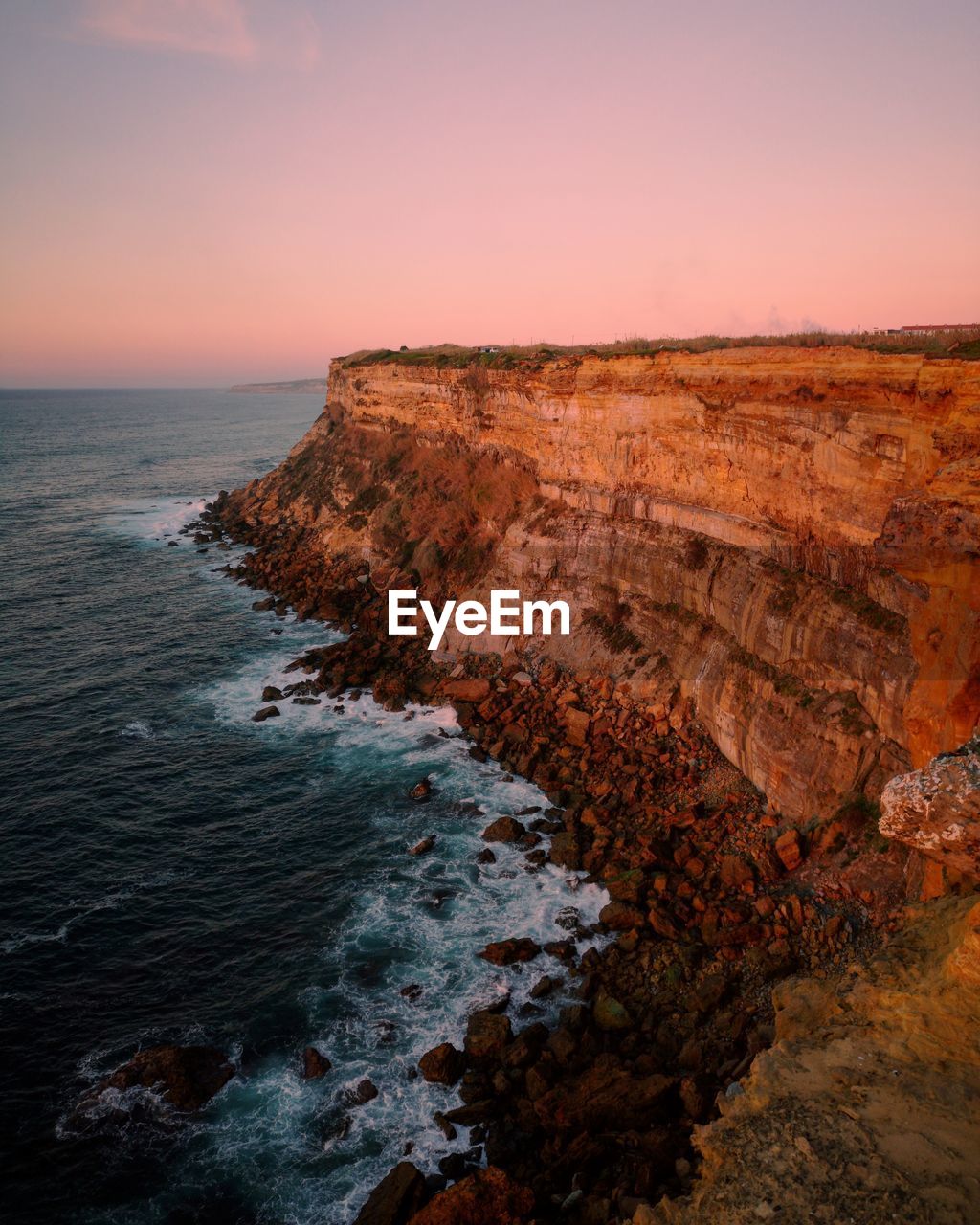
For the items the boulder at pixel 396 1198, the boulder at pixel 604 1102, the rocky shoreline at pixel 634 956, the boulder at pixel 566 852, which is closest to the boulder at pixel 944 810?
the rocky shoreline at pixel 634 956

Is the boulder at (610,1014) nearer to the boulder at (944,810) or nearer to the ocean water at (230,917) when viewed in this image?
the ocean water at (230,917)

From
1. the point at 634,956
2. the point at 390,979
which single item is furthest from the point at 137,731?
the point at 634,956

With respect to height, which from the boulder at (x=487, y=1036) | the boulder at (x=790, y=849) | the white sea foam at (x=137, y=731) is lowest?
the boulder at (x=487, y=1036)

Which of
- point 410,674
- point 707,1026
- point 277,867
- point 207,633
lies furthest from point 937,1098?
point 207,633

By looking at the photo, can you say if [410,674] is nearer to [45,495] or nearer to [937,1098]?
[937,1098]

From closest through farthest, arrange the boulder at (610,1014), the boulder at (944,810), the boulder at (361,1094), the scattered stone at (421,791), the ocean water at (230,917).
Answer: the boulder at (944,810) < the ocean water at (230,917) < the boulder at (361,1094) < the boulder at (610,1014) < the scattered stone at (421,791)

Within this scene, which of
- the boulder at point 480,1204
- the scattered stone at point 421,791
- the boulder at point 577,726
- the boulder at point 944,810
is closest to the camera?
the boulder at point 944,810

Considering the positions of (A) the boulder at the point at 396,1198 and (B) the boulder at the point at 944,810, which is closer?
(B) the boulder at the point at 944,810
